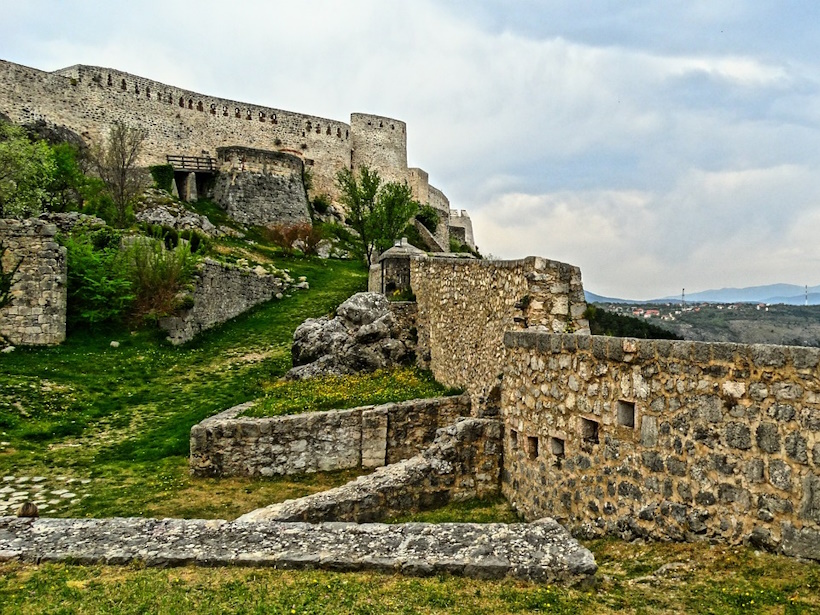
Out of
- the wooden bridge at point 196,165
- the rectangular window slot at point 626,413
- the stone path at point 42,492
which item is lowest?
the stone path at point 42,492

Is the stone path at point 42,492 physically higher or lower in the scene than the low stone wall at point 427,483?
lower

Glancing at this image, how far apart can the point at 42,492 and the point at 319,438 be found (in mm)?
4393

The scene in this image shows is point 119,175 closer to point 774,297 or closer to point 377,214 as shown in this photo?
point 377,214

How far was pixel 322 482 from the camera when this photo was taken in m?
10.5

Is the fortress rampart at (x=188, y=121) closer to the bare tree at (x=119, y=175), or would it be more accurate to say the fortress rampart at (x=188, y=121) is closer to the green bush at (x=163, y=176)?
the bare tree at (x=119, y=175)

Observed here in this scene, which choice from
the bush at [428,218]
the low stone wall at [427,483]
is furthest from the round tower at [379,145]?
the low stone wall at [427,483]

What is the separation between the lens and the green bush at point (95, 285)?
19422 mm

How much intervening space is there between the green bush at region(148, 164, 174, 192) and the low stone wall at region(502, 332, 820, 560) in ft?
123

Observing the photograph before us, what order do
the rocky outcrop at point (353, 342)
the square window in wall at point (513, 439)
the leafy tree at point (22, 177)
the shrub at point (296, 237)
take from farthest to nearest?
the shrub at point (296, 237), the leafy tree at point (22, 177), the rocky outcrop at point (353, 342), the square window in wall at point (513, 439)

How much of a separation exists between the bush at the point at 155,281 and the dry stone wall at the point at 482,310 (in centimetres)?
936

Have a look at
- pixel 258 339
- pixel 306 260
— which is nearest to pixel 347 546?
pixel 258 339

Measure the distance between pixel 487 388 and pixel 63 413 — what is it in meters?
9.51

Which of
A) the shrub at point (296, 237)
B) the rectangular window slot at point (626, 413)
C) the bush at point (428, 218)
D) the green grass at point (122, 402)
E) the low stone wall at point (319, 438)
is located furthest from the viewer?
the bush at point (428, 218)

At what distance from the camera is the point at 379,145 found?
58062mm
